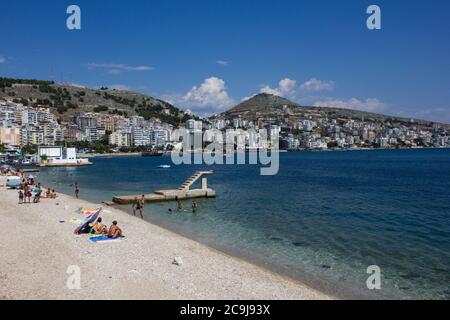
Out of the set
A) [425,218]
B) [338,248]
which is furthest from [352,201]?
[338,248]

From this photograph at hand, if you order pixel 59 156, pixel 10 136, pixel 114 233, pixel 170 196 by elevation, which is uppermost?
pixel 10 136

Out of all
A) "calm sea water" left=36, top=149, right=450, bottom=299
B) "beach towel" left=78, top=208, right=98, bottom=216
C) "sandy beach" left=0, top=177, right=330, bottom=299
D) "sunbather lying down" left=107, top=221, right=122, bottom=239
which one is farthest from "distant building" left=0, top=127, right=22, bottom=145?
"sunbather lying down" left=107, top=221, right=122, bottom=239


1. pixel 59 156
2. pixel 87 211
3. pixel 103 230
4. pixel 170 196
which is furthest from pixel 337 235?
pixel 59 156

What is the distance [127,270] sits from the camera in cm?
1434

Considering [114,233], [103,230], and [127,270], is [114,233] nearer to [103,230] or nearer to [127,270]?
[103,230]

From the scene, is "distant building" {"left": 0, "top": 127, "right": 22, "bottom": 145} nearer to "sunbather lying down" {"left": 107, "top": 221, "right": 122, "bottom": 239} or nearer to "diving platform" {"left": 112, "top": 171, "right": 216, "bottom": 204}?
"diving platform" {"left": 112, "top": 171, "right": 216, "bottom": 204}

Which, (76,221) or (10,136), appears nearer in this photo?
(76,221)

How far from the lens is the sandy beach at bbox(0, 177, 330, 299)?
12227 mm

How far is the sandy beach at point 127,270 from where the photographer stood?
12227mm

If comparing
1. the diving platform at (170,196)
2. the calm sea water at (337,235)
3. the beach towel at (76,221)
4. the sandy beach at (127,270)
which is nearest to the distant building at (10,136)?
the calm sea water at (337,235)

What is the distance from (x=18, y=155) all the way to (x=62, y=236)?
119379 mm

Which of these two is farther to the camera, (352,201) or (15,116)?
(15,116)
